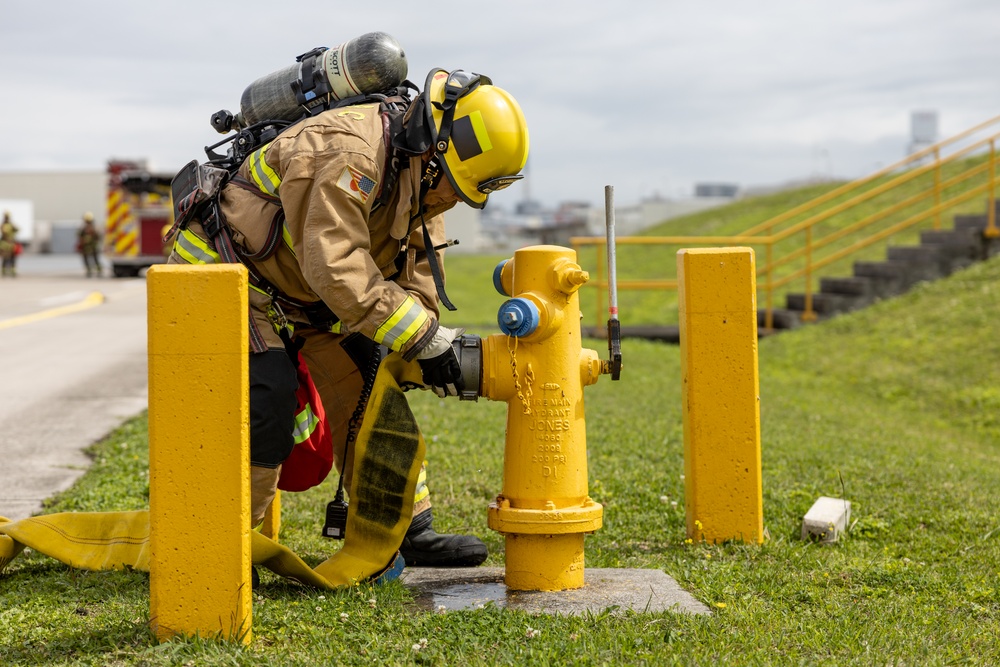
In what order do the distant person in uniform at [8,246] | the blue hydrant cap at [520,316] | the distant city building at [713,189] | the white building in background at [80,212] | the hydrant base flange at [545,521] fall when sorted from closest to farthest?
the blue hydrant cap at [520,316]
the hydrant base flange at [545,521]
the distant person in uniform at [8,246]
the white building in background at [80,212]
the distant city building at [713,189]

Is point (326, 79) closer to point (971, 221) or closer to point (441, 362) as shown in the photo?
point (441, 362)

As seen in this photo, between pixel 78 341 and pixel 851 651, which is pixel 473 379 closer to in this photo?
pixel 851 651

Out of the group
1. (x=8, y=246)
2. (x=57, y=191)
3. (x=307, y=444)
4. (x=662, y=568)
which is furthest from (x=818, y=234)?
(x=57, y=191)

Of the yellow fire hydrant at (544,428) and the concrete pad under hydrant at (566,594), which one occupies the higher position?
the yellow fire hydrant at (544,428)

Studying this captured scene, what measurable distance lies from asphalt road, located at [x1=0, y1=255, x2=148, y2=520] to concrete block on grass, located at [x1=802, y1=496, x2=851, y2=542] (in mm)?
3452

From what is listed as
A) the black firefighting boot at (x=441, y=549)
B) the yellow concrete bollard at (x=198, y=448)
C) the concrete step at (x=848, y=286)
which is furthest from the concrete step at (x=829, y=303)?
the yellow concrete bollard at (x=198, y=448)

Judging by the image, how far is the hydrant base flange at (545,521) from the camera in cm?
354

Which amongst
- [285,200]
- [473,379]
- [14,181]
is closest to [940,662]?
[473,379]

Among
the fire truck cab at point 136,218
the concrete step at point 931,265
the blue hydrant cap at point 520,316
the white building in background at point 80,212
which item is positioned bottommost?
the blue hydrant cap at point 520,316

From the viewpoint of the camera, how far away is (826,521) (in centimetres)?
433

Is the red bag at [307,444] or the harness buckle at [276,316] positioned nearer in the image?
the harness buckle at [276,316]

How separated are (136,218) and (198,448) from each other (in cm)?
2199

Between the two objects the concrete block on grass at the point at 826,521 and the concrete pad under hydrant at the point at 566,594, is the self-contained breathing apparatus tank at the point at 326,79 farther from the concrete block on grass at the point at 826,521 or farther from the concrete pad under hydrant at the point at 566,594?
the concrete block on grass at the point at 826,521

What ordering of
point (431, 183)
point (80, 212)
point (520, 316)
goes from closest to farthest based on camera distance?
point (520, 316) < point (431, 183) < point (80, 212)
